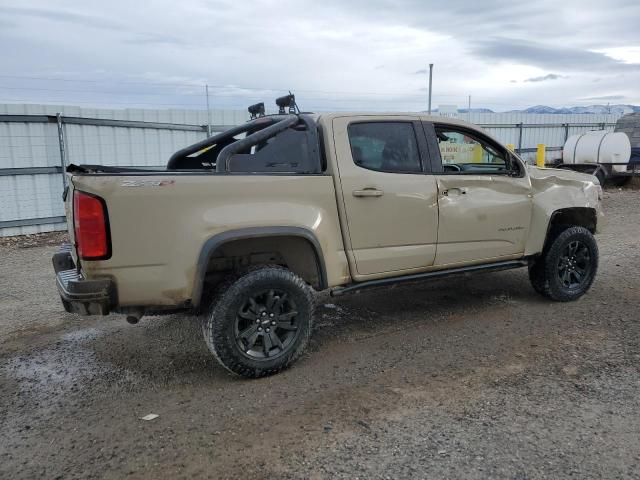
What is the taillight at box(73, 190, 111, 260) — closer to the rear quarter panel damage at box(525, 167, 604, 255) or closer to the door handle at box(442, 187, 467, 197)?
the door handle at box(442, 187, 467, 197)

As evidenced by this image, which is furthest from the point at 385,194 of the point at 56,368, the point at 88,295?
the point at 56,368

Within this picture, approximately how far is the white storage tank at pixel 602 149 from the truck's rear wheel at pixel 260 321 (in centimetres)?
1556

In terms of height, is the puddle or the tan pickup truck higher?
the tan pickup truck

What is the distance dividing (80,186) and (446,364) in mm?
2804

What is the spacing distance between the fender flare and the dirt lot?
75 cm

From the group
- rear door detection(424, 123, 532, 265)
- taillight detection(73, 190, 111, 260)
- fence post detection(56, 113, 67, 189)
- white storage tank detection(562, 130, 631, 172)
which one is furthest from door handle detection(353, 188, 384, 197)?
white storage tank detection(562, 130, 631, 172)

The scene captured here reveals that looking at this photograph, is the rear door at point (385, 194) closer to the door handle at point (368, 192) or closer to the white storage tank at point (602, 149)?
the door handle at point (368, 192)

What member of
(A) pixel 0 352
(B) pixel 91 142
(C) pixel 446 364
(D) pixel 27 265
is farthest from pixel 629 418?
(B) pixel 91 142

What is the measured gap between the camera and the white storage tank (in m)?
16.3

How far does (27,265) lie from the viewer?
7.63 metres

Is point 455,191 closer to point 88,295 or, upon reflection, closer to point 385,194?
point 385,194

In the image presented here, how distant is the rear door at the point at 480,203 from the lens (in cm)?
458

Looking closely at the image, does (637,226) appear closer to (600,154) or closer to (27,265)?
(600,154)

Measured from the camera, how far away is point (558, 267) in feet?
17.5
